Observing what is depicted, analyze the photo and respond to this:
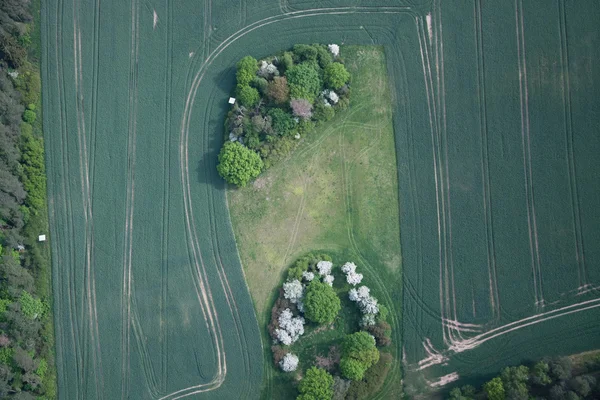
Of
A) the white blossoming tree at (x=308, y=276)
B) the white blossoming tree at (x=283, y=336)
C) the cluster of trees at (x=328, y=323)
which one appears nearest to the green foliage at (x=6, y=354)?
the cluster of trees at (x=328, y=323)

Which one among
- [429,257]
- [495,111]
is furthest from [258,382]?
[495,111]

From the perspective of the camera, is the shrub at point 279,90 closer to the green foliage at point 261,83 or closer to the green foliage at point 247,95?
the green foliage at point 261,83

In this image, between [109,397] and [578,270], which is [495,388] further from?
[109,397]

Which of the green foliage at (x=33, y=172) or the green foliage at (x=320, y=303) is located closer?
the green foliage at (x=320, y=303)

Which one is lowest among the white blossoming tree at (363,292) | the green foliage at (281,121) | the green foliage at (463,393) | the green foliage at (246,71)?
the green foliage at (463,393)

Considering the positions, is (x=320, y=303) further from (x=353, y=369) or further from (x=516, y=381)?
(x=516, y=381)

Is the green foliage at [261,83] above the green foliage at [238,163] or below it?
above

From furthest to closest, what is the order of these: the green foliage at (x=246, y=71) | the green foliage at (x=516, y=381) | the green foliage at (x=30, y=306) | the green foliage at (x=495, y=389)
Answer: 1. the green foliage at (x=246, y=71)
2. the green foliage at (x=30, y=306)
3. the green foliage at (x=495, y=389)
4. the green foliage at (x=516, y=381)

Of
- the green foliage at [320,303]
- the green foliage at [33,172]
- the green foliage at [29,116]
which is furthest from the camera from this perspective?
the green foliage at [29,116]
